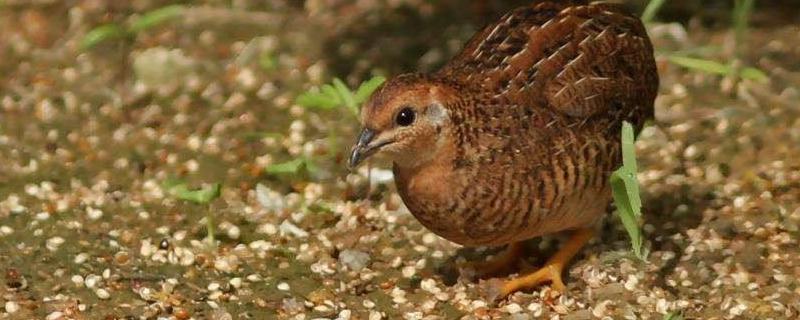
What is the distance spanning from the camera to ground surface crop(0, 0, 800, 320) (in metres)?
3.77

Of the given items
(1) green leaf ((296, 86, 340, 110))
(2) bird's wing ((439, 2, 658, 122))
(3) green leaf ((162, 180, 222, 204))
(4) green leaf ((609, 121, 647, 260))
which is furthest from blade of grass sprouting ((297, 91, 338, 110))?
(4) green leaf ((609, 121, 647, 260))

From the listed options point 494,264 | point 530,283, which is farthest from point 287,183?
point 530,283

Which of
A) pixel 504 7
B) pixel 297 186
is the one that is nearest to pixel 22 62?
pixel 297 186

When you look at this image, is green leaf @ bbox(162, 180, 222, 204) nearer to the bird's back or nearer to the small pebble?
the small pebble

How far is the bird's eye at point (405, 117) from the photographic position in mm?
3248

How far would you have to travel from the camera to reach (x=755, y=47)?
209 inches

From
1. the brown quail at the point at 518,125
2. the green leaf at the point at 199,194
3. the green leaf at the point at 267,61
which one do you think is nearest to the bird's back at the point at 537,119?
the brown quail at the point at 518,125

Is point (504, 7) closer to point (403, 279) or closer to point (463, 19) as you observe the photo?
point (463, 19)

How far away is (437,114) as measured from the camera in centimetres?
330

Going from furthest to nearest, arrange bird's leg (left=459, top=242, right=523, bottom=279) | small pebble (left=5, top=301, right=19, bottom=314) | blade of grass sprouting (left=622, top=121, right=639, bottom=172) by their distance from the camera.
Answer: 1. bird's leg (left=459, top=242, right=523, bottom=279)
2. small pebble (left=5, top=301, right=19, bottom=314)
3. blade of grass sprouting (left=622, top=121, right=639, bottom=172)

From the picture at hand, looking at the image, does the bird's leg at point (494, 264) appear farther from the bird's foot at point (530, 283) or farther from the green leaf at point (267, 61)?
the green leaf at point (267, 61)

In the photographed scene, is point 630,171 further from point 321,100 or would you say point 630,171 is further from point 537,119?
point 321,100

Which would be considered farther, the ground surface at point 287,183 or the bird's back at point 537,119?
the ground surface at point 287,183

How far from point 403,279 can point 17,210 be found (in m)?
1.33
